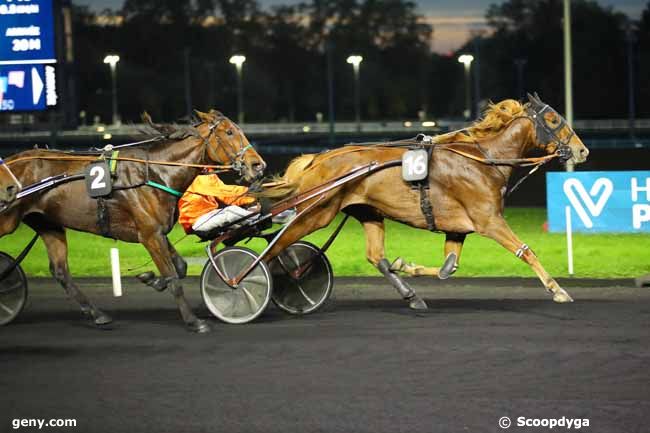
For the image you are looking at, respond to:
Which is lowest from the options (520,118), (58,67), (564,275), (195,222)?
(564,275)

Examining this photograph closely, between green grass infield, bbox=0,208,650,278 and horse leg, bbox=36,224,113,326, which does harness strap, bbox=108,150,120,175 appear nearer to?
horse leg, bbox=36,224,113,326

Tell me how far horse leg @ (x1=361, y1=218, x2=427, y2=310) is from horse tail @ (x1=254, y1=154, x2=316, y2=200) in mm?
759

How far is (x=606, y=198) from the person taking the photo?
15.0 m

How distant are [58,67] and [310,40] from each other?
82426 millimetres

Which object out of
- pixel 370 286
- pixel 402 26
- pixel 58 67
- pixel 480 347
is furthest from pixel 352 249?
pixel 402 26

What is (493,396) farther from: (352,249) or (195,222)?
(352,249)

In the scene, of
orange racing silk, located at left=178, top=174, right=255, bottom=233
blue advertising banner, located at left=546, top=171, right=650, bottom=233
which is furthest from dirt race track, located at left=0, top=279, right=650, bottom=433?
blue advertising banner, located at left=546, top=171, right=650, bottom=233

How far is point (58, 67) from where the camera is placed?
20.0 meters

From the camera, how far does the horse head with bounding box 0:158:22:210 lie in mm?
9695

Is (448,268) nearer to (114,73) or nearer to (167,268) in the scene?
(167,268)

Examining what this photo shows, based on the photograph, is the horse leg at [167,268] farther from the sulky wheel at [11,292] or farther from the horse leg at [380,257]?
the horse leg at [380,257]

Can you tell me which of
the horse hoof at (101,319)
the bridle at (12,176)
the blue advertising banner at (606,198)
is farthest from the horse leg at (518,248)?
the blue advertising banner at (606,198)

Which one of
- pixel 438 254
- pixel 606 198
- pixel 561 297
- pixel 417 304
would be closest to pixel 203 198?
pixel 417 304

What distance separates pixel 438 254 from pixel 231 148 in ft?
21.6
